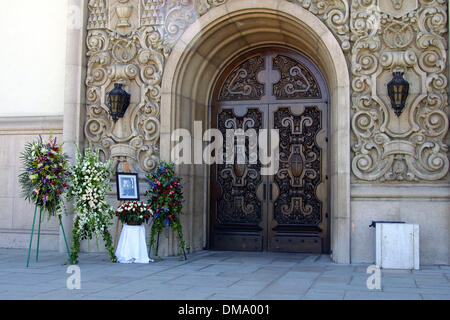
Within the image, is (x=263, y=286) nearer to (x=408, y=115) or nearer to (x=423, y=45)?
(x=408, y=115)

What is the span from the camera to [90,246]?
961cm

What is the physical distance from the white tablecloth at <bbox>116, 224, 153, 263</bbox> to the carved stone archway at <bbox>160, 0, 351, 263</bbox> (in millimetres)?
789

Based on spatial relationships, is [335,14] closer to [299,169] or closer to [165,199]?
[299,169]

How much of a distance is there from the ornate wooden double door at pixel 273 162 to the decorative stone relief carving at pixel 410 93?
1.32 meters

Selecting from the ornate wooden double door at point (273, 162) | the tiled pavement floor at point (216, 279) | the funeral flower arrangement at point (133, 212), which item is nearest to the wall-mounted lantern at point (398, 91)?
the ornate wooden double door at point (273, 162)

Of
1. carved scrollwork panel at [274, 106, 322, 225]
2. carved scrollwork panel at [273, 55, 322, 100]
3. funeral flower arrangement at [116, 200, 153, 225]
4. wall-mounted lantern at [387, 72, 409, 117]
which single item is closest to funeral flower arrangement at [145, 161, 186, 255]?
funeral flower arrangement at [116, 200, 153, 225]

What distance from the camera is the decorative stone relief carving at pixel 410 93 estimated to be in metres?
8.31

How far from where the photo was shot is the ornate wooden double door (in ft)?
32.1

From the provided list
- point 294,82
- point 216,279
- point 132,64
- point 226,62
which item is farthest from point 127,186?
point 294,82

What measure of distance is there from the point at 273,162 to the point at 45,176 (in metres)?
4.16

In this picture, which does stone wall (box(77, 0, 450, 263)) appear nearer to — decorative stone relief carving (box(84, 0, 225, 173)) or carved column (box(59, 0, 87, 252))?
decorative stone relief carving (box(84, 0, 225, 173))

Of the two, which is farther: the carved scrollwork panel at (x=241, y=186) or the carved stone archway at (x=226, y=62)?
the carved scrollwork panel at (x=241, y=186)

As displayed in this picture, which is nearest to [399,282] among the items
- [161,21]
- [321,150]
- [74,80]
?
[321,150]

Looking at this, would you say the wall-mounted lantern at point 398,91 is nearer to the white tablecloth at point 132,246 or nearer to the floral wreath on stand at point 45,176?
the white tablecloth at point 132,246
